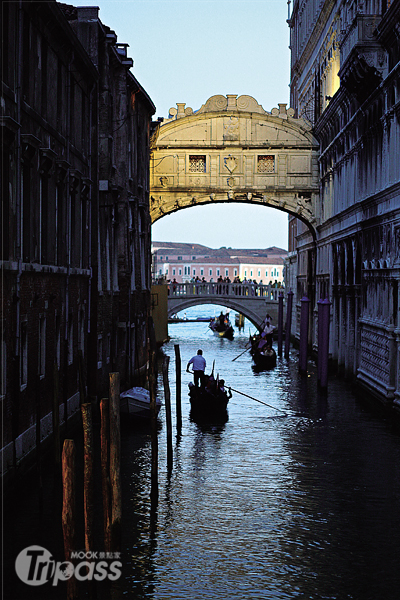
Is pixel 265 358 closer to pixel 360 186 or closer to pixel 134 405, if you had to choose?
pixel 360 186

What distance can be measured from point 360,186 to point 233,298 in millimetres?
21056

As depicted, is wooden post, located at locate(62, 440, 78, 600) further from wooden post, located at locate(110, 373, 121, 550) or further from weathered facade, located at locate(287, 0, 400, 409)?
weathered facade, located at locate(287, 0, 400, 409)

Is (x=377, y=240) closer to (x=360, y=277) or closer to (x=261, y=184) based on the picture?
(x=360, y=277)

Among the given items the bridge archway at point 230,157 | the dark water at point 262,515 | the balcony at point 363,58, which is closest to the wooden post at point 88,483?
the dark water at point 262,515

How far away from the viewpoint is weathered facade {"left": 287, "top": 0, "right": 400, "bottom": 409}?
1579cm

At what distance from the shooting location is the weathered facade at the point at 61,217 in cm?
1054

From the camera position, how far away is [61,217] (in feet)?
45.2

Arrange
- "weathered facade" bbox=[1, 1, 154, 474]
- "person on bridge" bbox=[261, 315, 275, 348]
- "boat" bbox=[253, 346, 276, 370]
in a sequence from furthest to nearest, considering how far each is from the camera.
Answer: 1. "person on bridge" bbox=[261, 315, 275, 348]
2. "boat" bbox=[253, 346, 276, 370]
3. "weathered facade" bbox=[1, 1, 154, 474]

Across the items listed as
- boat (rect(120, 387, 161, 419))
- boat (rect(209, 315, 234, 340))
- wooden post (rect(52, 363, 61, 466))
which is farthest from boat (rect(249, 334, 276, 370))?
boat (rect(209, 315, 234, 340))

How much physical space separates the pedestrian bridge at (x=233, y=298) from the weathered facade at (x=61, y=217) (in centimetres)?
1876

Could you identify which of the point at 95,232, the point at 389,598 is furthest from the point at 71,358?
the point at 389,598

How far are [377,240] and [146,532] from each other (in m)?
9.57

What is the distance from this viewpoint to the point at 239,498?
35.9 ft

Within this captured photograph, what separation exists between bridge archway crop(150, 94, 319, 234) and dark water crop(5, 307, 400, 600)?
1138 centimetres
